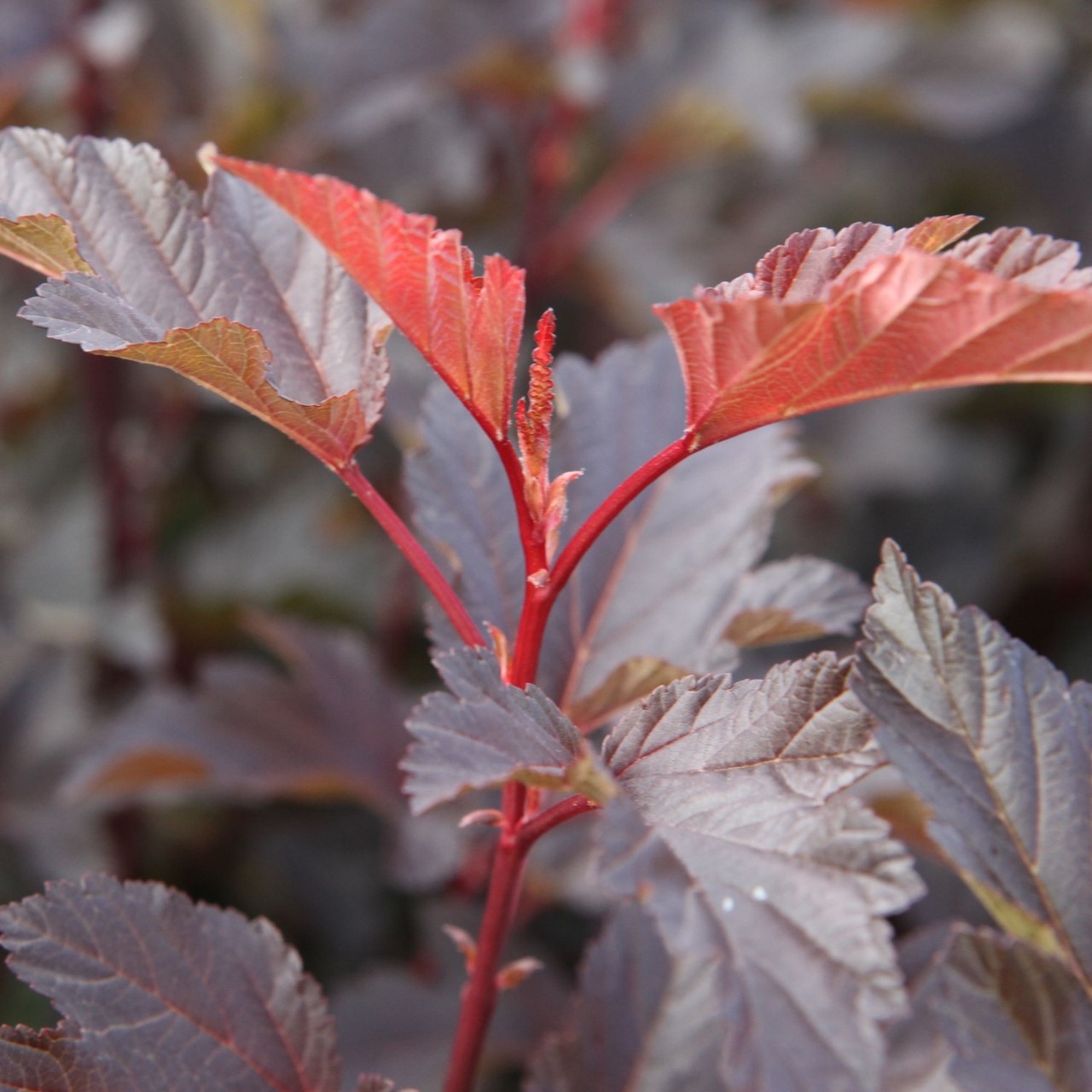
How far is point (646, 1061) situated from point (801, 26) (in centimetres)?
131

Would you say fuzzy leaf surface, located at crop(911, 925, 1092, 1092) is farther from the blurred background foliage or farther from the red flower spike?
the blurred background foliage

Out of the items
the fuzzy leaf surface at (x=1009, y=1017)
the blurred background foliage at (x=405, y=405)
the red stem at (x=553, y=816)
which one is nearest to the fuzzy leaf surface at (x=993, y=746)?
the fuzzy leaf surface at (x=1009, y=1017)

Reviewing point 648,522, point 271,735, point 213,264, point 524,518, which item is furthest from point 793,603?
point 271,735

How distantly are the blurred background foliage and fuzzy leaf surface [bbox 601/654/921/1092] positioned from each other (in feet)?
1.62

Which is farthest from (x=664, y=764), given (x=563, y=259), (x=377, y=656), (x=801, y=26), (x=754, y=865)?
(x=801, y=26)

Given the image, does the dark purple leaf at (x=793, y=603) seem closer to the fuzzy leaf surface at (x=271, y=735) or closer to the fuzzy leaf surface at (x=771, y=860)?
the fuzzy leaf surface at (x=771, y=860)

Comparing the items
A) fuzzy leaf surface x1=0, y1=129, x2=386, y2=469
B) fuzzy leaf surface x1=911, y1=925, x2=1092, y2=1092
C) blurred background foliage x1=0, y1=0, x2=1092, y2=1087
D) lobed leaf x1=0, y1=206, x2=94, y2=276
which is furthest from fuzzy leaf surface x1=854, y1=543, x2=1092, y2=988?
blurred background foliage x1=0, y1=0, x2=1092, y2=1087

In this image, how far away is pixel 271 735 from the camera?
3.28 ft

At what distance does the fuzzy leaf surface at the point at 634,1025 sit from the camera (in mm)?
649

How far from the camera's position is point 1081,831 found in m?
0.51

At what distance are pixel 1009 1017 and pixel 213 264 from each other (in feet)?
1.68

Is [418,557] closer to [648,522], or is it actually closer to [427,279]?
[427,279]

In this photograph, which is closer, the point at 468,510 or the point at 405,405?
the point at 468,510

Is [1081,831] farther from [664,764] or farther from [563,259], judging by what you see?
[563,259]
